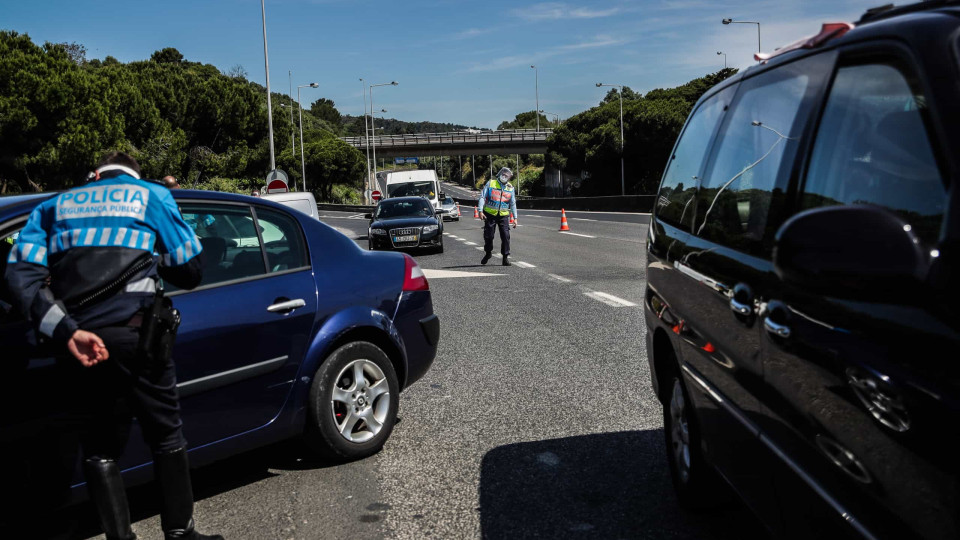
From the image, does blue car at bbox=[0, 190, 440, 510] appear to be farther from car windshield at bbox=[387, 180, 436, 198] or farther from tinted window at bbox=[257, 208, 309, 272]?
car windshield at bbox=[387, 180, 436, 198]

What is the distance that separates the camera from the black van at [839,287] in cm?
164

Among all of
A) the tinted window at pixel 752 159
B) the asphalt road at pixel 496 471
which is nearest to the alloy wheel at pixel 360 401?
the asphalt road at pixel 496 471

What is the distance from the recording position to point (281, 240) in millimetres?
4812

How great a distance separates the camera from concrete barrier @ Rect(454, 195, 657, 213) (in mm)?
45938

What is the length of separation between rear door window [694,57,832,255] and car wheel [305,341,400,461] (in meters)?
2.05

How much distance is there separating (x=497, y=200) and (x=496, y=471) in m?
12.2

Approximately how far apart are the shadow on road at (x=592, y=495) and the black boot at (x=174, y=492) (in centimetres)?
117

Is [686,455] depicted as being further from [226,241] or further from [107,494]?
[226,241]

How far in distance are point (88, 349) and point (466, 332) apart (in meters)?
6.14

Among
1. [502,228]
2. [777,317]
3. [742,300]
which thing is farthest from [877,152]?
[502,228]

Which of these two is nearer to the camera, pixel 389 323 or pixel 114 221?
pixel 114 221

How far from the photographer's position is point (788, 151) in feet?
8.54

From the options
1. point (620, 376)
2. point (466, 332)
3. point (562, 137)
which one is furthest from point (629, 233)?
point (562, 137)

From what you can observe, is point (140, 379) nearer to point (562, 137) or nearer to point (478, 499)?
point (478, 499)
